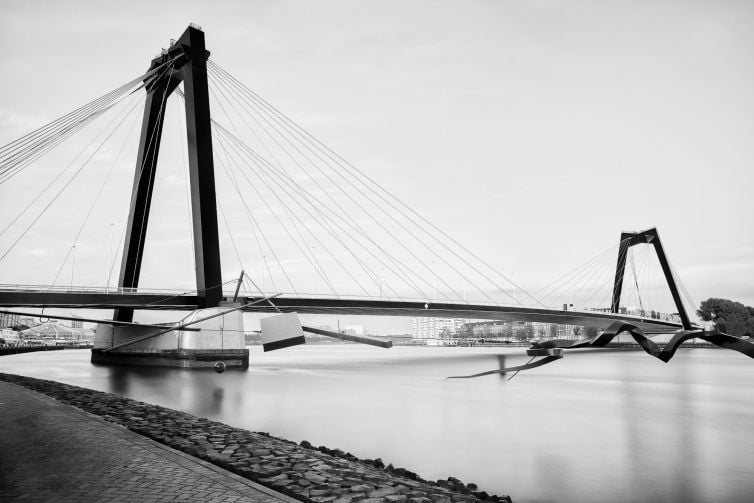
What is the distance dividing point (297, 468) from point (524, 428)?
10373 mm

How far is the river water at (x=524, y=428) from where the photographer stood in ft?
33.1

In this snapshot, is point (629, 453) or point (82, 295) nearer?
point (629, 453)

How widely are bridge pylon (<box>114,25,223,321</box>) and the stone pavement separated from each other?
24572 mm

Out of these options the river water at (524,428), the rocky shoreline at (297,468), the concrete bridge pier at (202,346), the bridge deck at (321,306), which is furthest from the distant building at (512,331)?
the rocky shoreline at (297,468)

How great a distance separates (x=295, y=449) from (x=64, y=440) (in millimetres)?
3806

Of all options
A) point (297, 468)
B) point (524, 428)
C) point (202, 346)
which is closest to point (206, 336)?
point (202, 346)

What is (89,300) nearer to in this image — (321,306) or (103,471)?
(321,306)

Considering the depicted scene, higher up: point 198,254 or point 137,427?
point 198,254

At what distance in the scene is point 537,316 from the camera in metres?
59.9

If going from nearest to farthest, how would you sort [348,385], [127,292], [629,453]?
[629,453] < [348,385] < [127,292]

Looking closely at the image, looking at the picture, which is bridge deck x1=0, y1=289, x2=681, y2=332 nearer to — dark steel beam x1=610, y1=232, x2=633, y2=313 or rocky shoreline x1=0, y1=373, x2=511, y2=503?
rocky shoreline x1=0, y1=373, x2=511, y2=503

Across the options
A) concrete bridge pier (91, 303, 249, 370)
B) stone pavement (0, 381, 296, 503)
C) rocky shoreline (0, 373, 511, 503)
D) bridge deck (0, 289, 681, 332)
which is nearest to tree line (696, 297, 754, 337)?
bridge deck (0, 289, 681, 332)

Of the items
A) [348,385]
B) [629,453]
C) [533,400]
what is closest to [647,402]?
[533,400]

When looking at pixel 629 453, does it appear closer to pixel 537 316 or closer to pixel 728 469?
pixel 728 469
